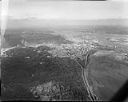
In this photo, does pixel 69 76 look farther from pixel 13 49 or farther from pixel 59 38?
pixel 13 49

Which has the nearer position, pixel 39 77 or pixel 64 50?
pixel 39 77

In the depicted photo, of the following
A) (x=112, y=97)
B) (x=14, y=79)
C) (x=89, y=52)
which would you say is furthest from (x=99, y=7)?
(x=14, y=79)

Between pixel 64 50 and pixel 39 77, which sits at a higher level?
pixel 64 50

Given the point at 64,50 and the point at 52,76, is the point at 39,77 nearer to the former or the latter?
the point at 52,76

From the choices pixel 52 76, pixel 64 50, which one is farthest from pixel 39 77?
pixel 64 50

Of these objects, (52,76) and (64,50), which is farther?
(64,50)

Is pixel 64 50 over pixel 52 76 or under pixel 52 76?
over
